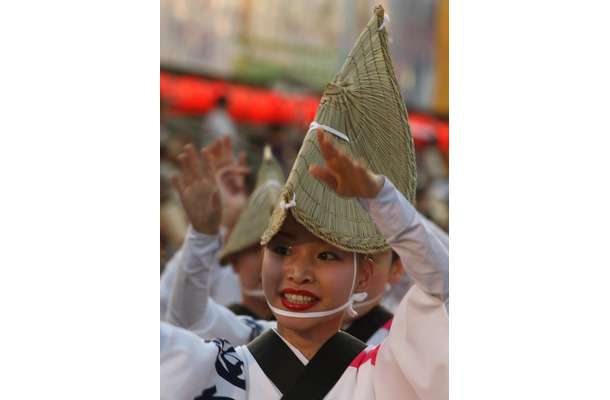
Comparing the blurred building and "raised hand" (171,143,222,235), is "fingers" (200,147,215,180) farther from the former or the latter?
the blurred building

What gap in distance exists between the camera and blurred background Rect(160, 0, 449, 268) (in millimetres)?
2285

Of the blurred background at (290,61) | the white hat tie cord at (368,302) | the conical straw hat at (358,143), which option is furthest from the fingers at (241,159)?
the conical straw hat at (358,143)

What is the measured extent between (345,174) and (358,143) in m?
0.34

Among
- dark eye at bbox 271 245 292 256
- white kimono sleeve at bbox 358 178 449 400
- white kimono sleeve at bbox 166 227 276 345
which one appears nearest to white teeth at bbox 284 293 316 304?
dark eye at bbox 271 245 292 256

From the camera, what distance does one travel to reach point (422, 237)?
1.53 m

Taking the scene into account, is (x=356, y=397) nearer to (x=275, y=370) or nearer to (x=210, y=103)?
(x=275, y=370)

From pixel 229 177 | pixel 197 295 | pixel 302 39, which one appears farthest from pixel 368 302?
Answer: pixel 302 39

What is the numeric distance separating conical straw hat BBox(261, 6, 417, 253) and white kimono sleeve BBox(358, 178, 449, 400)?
0.76 feet

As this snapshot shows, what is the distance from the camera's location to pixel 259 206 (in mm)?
2727

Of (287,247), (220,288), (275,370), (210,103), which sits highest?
(210,103)

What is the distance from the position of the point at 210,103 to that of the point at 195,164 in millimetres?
937

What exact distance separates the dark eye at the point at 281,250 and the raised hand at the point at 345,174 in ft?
1.12

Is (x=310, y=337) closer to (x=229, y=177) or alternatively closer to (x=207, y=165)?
(x=207, y=165)
